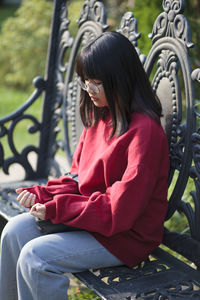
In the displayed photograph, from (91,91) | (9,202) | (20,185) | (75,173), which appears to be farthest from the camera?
(20,185)

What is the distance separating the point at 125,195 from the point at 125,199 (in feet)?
0.06

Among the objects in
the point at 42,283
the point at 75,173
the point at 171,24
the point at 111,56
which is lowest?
the point at 42,283

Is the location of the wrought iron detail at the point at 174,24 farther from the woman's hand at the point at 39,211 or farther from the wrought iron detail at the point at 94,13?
the woman's hand at the point at 39,211

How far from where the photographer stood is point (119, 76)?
234 cm

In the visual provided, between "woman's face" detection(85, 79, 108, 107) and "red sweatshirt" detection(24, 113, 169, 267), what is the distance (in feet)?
0.44

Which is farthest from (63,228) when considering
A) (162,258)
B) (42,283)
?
(162,258)

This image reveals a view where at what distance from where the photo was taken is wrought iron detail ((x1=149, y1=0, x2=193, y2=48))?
2.47 meters

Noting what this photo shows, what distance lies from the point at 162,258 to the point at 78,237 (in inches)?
18.8

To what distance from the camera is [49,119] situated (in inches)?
153

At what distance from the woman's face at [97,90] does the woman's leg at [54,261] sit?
2.04ft

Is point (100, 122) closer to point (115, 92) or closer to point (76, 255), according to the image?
point (115, 92)

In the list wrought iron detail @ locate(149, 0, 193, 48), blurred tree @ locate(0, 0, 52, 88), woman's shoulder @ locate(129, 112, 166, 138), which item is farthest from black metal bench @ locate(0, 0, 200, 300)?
blurred tree @ locate(0, 0, 52, 88)

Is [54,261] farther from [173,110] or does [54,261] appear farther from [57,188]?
[173,110]

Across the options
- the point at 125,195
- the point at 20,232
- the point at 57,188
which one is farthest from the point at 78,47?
the point at 125,195
